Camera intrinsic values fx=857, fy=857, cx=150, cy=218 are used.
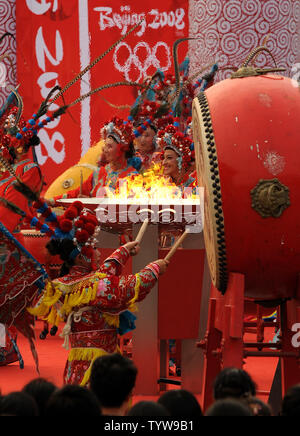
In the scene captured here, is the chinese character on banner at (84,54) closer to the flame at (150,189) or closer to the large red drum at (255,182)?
the flame at (150,189)

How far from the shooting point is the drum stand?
3.05 metres

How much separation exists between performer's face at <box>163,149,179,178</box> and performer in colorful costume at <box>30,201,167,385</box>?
1.64m

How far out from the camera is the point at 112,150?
5.39m

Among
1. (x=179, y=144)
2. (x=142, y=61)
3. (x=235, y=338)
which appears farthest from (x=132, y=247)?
(x=142, y=61)

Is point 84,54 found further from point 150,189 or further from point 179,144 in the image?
point 150,189

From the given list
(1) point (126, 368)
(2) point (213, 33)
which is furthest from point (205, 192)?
(2) point (213, 33)

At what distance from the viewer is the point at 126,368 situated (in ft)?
8.43

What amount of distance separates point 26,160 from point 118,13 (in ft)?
9.17

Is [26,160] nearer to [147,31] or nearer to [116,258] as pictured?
[116,258]

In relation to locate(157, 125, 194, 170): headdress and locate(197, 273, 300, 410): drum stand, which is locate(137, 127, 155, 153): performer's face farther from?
locate(197, 273, 300, 410): drum stand

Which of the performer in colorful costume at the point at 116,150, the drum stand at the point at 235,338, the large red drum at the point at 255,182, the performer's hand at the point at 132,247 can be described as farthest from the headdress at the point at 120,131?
the large red drum at the point at 255,182

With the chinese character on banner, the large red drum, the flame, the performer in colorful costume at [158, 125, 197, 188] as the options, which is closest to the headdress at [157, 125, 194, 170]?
the performer in colorful costume at [158, 125, 197, 188]

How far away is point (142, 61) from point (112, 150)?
2.51 m

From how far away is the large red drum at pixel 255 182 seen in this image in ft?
9.82
